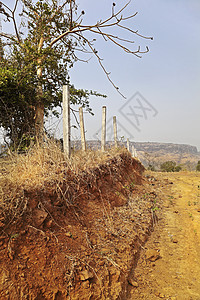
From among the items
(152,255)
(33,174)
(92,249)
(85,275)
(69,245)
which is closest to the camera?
(85,275)

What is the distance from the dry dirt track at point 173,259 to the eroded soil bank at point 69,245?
0.19 meters

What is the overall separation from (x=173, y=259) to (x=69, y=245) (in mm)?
1882

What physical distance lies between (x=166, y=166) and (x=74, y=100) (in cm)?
1411

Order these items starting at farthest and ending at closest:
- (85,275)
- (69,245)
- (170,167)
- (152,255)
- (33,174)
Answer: (170,167), (152,255), (33,174), (69,245), (85,275)

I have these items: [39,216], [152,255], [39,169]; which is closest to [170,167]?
[152,255]

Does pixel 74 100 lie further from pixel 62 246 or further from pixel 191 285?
pixel 191 285

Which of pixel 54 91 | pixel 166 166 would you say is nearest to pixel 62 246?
pixel 54 91

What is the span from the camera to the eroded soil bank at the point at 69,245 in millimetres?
2186

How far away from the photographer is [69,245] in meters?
2.68

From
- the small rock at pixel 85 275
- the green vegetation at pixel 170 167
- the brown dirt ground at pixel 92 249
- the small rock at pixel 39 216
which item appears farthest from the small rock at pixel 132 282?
the green vegetation at pixel 170 167

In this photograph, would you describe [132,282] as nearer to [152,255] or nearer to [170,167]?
[152,255]

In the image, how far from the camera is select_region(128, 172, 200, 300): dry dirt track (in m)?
2.70

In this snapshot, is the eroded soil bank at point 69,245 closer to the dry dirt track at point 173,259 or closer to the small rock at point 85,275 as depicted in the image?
the small rock at point 85,275

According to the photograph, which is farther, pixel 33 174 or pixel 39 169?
pixel 39 169
